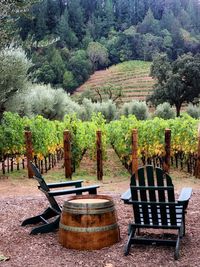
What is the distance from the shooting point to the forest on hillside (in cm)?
7294

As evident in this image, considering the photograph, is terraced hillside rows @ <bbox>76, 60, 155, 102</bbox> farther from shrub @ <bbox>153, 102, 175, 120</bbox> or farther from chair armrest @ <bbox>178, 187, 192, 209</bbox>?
chair armrest @ <bbox>178, 187, 192, 209</bbox>

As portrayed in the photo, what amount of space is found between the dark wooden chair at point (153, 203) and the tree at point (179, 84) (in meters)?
39.6

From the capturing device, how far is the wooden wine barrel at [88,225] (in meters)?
4.83

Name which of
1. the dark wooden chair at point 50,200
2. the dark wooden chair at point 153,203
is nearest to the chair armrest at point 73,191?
the dark wooden chair at point 50,200

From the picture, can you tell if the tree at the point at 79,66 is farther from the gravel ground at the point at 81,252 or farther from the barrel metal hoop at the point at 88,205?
the barrel metal hoop at the point at 88,205

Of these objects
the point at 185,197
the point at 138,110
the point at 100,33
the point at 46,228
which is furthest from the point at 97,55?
the point at 185,197

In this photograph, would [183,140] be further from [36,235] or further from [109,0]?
[109,0]

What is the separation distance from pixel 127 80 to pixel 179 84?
104 feet

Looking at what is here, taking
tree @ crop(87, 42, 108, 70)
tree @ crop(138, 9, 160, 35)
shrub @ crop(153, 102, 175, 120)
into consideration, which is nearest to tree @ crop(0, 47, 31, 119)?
shrub @ crop(153, 102, 175, 120)

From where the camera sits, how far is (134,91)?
2672 inches

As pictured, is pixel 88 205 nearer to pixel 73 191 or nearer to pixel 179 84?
pixel 73 191

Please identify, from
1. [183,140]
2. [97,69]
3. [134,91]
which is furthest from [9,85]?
[97,69]

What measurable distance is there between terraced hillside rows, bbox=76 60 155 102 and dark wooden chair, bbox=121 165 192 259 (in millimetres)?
58345

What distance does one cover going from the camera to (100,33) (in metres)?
101
